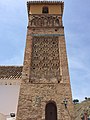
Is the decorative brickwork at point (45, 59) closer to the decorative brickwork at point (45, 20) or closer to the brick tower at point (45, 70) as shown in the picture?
the brick tower at point (45, 70)

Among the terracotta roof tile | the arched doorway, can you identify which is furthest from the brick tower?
the terracotta roof tile

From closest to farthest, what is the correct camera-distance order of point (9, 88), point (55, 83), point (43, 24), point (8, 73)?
point (55, 83) < point (9, 88) < point (8, 73) < point (43, 24)

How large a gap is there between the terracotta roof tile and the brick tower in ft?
4.24

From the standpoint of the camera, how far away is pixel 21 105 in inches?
413

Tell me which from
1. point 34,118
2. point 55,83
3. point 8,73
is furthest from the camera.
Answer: point 8,73

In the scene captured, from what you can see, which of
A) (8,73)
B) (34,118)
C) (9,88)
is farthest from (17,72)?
(34,118)

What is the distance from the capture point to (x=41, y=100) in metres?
10.7

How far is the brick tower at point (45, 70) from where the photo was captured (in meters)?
10.5

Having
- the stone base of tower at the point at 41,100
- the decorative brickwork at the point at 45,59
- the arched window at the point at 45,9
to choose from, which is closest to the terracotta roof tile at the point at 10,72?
the decorative brickwork at the point at 45,59

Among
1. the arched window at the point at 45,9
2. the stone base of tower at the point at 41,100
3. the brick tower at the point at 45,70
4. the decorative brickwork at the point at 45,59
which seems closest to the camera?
the stone base of tower at the point at 41,100

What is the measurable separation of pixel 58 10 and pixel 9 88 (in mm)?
7078

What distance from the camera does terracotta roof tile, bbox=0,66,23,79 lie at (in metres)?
12.8

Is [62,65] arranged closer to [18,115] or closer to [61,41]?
[61,41]

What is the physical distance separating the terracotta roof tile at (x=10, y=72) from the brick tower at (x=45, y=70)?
4.24ft
